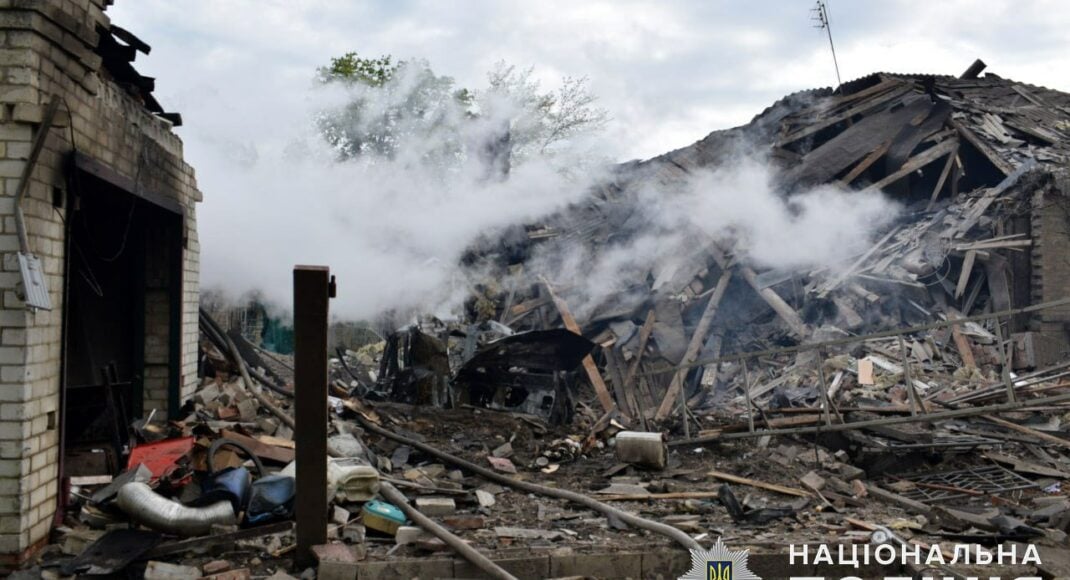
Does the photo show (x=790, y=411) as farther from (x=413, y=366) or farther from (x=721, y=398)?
(x=413, y=366)

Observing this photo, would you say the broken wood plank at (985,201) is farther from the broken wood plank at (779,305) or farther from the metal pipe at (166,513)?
the metal pipe at (166,513)

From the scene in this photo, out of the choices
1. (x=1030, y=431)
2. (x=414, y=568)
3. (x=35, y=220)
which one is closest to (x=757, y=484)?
(x=1030, y=431)

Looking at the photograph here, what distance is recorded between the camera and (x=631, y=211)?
18000 millimetres

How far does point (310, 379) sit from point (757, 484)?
5201 mm

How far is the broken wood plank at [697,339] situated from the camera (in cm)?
1233

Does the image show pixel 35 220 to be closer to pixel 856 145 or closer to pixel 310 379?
pixel 310 379

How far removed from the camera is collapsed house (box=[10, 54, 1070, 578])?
19.9ft

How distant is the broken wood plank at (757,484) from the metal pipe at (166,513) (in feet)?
17.2

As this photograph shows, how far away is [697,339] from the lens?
13.6 metres

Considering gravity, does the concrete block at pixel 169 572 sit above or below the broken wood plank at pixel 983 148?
below

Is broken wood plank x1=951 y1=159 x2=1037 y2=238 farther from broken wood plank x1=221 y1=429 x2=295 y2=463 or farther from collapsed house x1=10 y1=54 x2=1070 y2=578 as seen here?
broken wood plank x1=221 y1=429 x2=295 y2=463

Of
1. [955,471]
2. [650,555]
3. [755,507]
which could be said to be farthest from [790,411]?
[650,555]

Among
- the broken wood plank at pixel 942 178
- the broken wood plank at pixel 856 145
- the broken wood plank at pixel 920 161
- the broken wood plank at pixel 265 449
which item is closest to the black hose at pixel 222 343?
the broken wood plank at pixel 265 449

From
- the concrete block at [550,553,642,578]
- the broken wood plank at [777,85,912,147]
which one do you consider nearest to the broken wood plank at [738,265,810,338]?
the broken wood plank at [777,85,912,147]
